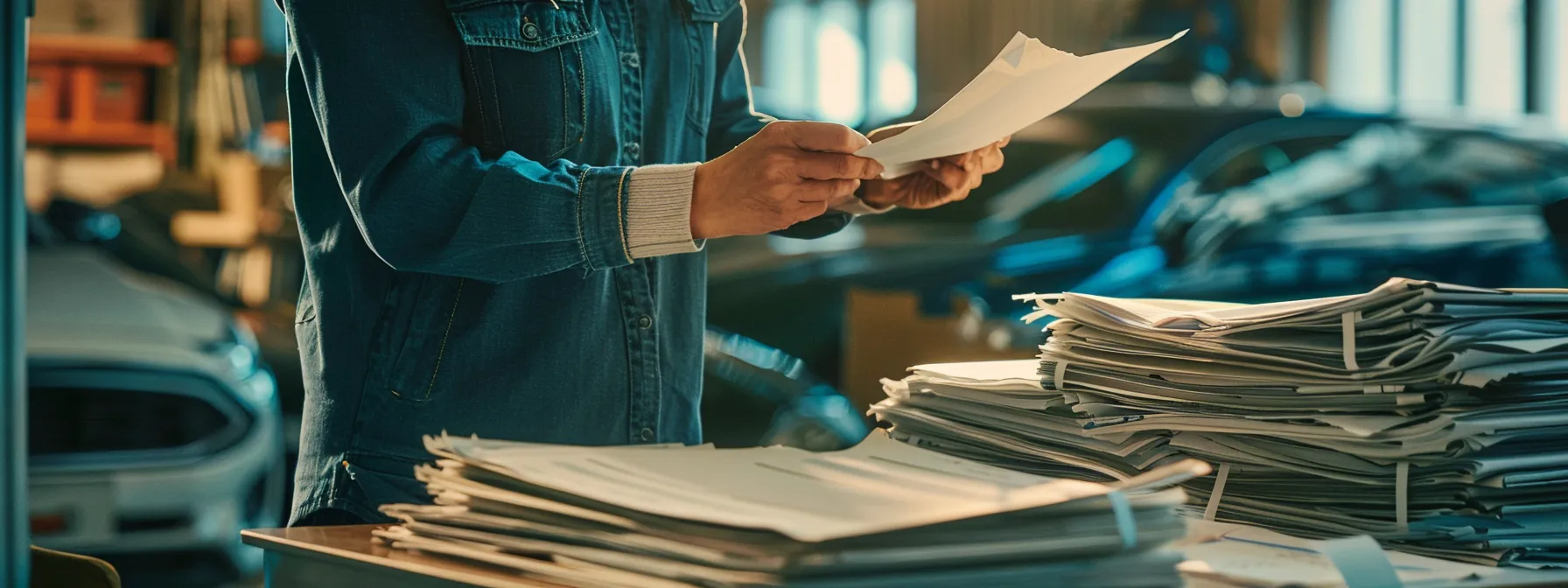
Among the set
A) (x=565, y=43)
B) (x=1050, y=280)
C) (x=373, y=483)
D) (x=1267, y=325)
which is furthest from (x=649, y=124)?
(x=1050, y=280)

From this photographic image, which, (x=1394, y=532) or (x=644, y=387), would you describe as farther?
(x=644, y=387)

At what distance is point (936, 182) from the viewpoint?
117cm

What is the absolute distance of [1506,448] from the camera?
79 cm

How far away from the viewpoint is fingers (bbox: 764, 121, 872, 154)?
2.85 feet

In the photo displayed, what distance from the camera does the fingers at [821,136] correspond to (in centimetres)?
87

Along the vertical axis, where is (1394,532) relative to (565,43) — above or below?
below

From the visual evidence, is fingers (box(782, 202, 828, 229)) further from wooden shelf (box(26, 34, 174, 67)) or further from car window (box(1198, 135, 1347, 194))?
wooden shelf (box(26, 34, 174, 67))

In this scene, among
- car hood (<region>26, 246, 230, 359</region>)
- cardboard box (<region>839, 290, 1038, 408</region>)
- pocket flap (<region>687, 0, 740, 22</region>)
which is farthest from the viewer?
car hood (<region>26, 246, 230, 359</region>)

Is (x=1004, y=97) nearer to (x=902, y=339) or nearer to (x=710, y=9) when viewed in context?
(x=710, y=9)

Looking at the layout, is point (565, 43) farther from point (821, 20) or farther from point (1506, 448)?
point (821, 20)

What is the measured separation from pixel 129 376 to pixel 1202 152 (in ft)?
9.24

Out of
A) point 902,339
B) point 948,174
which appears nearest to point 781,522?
point 948,174

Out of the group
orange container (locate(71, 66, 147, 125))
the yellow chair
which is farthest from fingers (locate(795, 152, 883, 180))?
orange container (locate(71, 66, 147, 125))

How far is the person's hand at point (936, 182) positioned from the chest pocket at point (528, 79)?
0.25 metres
